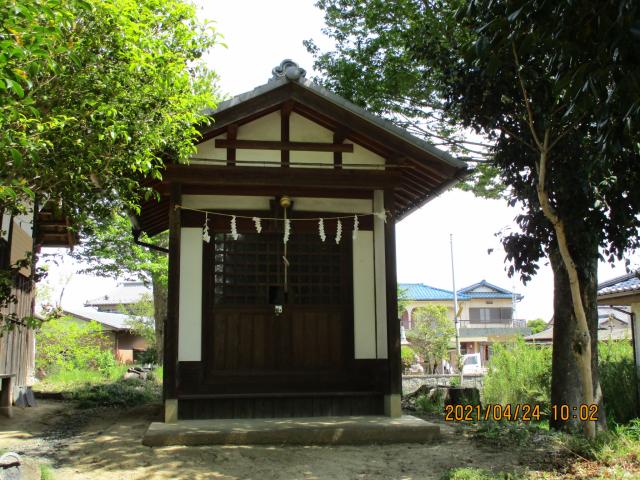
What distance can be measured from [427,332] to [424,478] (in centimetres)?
2916

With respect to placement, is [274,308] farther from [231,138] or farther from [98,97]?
[98,97]

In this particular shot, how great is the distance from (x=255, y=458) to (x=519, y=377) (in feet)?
26.7

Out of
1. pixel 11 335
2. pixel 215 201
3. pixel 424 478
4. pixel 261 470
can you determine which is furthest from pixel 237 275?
pixel 11 335

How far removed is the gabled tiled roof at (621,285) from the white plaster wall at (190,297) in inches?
291

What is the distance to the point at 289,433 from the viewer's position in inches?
287

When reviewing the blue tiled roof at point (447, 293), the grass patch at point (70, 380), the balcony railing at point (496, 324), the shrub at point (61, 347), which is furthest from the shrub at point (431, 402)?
the balcony railing at point (496, 324)

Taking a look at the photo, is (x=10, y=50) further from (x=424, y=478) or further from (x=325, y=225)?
(x=325, y=225)

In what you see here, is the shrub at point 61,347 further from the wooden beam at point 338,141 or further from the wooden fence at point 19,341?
the wooden beam at point 338,141

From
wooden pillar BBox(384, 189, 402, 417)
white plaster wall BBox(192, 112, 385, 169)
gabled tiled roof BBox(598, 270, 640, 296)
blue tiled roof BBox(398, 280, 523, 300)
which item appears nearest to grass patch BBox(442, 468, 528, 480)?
wooden pillar BBox(384, 189, 402, 417)

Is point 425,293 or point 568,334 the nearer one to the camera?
point 568,334

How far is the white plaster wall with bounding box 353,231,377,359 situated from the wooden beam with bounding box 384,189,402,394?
362 mm

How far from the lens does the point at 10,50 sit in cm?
358

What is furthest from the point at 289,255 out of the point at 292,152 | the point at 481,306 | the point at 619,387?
the point at 481,306

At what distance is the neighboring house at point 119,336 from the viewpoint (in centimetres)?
3516
